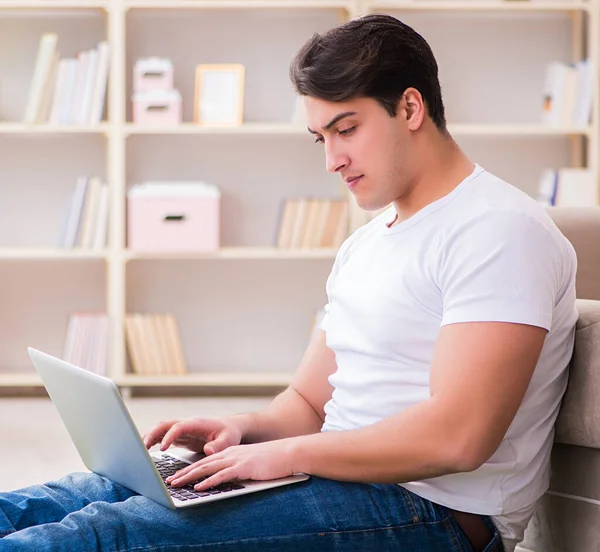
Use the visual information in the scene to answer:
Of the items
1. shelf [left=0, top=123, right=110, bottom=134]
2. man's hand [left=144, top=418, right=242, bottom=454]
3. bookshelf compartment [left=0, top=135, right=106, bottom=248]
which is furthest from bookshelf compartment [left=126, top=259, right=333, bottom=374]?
man's hand [left=144, top=418, right=242, bottom=454]

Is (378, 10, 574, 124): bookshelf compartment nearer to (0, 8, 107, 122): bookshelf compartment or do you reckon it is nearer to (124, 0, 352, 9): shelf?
(124, 0, 352, 9): shelf

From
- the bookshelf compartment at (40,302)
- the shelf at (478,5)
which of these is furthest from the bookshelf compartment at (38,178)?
the shelf at (478,5)

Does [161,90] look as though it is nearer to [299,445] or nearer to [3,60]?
[3,60]

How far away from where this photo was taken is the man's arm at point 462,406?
3.44 feet

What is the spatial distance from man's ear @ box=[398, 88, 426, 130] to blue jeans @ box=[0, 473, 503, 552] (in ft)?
1.50

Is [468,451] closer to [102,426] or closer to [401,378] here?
[401,378]

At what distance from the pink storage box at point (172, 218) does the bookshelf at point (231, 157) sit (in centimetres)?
17

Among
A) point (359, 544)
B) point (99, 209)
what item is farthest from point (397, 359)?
point (99, 209)

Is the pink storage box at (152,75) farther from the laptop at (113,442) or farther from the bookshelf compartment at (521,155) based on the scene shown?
the laptop at (113,442)

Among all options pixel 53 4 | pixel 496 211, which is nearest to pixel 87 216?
pixel 53 4

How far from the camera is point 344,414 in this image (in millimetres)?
1262

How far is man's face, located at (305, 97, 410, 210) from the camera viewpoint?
1208 mm

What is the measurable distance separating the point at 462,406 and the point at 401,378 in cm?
14

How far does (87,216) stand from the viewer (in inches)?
141
